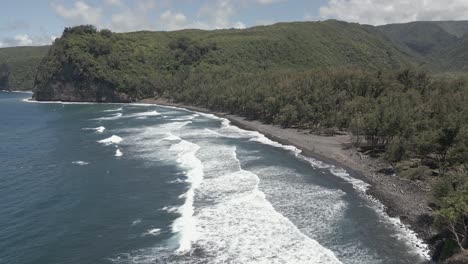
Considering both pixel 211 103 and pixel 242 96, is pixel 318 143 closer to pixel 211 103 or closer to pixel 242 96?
pixel 242 96

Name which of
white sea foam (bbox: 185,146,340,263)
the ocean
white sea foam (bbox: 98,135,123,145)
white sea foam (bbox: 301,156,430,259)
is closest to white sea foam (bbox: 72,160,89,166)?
the ocean

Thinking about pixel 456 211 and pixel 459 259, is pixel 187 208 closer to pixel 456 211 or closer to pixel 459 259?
pixel 456 211

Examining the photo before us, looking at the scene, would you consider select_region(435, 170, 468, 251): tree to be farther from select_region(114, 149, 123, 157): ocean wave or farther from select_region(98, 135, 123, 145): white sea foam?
select_region(98, 135, 123, 145): white sea foam

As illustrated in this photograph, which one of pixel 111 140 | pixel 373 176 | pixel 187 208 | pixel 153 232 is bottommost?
pixel 153 232

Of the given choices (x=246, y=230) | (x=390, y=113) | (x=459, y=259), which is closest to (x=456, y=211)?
(x=459, y=259)

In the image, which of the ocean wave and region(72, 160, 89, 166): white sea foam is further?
the ocean wave

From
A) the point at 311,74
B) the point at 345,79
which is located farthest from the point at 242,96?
the point at 345,79

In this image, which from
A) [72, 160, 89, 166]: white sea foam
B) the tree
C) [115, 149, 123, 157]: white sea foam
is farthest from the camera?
[115, 149, 123, 157]: white sea foam
